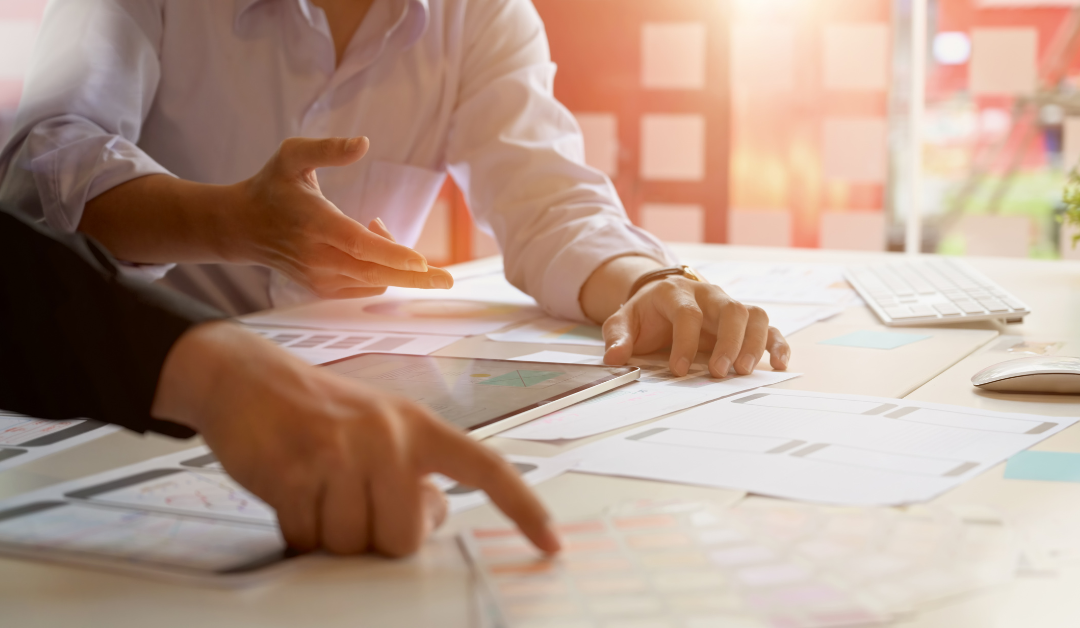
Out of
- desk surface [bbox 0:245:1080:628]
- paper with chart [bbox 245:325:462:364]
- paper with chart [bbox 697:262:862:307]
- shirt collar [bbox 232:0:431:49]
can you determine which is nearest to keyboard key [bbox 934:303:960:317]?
paper with chart [bbox 697:262:862:307]

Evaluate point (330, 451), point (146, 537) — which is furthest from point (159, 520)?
A: point (330, 451)

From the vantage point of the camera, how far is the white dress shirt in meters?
1.28

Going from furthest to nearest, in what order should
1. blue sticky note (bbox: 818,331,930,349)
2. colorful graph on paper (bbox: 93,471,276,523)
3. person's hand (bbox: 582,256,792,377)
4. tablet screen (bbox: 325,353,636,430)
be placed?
blue sticky note (bbox: 818,331,930,349) → person's hand (bbox: 582,256,792,377) → tablet screen (bbox: 325,353,636,430) → colorful graph on paper (bbox: 93,471,276,523)

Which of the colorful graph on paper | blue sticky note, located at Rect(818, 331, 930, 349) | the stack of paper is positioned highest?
the colorful graph on paper

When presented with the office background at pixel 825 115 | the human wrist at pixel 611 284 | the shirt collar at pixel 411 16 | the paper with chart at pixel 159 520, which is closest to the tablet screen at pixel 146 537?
the paper with chart at pixel 159 520

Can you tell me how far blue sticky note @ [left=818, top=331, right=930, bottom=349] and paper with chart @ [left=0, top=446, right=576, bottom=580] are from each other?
1.83 feet

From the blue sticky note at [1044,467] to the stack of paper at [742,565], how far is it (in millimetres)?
110

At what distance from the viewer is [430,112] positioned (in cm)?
159

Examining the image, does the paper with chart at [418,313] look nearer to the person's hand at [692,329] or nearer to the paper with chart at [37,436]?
the person's hand at [692,329]

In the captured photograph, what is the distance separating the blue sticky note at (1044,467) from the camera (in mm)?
628

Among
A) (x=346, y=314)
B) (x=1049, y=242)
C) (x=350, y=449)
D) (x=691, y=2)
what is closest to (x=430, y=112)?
(x=346, y=314)

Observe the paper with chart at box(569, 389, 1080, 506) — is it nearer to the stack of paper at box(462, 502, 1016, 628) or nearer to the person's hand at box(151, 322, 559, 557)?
the stack of paper at box(462, 502, 1016, 628)

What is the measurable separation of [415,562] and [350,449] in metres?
0.07

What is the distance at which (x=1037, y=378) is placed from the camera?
859 mm
